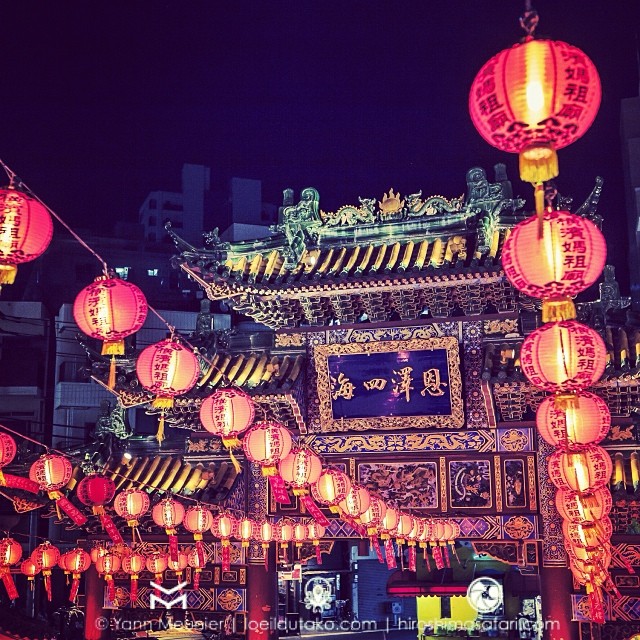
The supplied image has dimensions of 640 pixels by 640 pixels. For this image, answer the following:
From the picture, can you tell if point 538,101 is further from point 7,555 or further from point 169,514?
point 7,555

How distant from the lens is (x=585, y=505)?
35.1ft

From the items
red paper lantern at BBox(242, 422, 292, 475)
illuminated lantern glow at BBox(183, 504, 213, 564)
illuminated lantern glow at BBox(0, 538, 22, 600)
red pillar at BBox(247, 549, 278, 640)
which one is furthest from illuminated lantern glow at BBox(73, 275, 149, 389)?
red pillar at BBox(247, 549, 278, 640)

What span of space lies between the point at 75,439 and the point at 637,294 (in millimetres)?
17200

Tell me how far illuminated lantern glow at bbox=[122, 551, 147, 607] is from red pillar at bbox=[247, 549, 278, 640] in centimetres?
188

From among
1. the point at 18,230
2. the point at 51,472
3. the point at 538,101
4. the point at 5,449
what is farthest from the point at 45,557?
the point at 538,101

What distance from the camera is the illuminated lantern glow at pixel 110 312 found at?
8594 millimetres

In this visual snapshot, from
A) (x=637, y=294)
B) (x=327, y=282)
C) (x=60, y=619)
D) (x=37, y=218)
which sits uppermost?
(x=637, y=294)

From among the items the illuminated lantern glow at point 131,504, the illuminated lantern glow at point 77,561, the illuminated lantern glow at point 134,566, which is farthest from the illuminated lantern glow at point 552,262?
the illuminated lantern glow at point 77,561

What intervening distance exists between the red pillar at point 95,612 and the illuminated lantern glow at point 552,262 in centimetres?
1120

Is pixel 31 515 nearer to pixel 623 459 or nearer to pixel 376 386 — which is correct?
pixel 376 386

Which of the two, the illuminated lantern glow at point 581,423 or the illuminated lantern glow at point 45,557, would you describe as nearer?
the illuminated lantern glow at point 581,423

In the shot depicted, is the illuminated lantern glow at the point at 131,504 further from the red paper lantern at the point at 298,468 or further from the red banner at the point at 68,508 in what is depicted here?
the red paper lantern at the point at 298,468

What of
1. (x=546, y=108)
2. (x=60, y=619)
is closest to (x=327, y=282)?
(x=546, y=108)

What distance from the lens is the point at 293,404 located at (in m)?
14.2
